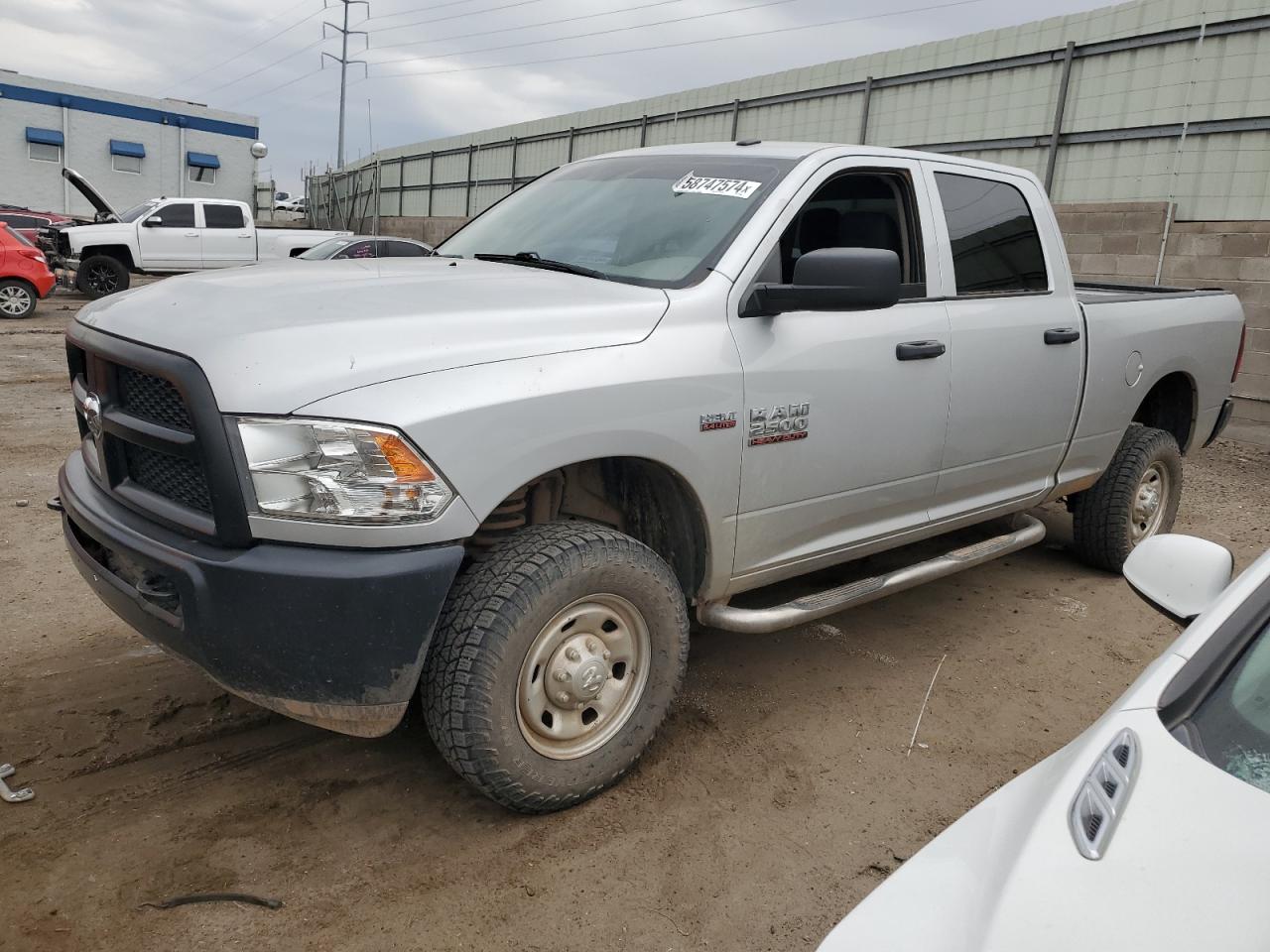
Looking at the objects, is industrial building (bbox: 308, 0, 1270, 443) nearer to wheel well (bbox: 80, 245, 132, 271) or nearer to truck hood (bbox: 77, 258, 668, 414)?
truck hood (bbox: 77, 258, 668, 414)

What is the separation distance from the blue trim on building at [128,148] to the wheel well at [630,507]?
129 ft

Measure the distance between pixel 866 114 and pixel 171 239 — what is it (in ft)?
44.2

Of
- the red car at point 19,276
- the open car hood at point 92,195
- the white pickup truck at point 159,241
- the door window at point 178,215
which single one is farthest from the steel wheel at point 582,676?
the door window at point 178,215

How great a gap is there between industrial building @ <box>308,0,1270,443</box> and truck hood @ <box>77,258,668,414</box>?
26.6ft

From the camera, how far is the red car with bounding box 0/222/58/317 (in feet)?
46.3

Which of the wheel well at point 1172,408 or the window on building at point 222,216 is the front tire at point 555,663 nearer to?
the wheel well at point 1172,408

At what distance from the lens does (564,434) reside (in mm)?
2570

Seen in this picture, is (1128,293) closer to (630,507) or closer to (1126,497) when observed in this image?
(1126,497)

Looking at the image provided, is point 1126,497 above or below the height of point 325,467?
below

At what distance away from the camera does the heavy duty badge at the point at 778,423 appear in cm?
305

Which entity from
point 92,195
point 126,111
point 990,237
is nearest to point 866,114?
point 990,237

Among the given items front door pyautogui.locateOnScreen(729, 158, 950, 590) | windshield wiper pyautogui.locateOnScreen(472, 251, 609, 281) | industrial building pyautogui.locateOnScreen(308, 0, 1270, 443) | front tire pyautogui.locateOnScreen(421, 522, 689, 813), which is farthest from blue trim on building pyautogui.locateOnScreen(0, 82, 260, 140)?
front tire pyautogui.locateOnScreen(421, 522, 689, 813)

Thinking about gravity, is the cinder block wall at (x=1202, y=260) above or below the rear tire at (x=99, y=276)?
above

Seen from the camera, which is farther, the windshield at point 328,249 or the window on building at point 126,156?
the window on building at point 126,156
